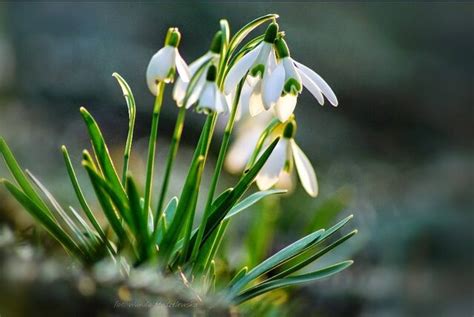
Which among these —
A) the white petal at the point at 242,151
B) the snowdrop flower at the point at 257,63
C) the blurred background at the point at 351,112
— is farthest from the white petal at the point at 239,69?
the blurred background at the point at 351,112

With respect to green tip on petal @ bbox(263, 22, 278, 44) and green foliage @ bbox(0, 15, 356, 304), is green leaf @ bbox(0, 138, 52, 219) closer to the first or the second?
green foliage @ bbox(0, 15, 356, 304)

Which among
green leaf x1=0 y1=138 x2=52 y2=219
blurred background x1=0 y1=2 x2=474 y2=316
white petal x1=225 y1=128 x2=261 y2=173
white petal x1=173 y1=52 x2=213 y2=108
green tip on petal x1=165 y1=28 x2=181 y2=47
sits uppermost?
blurred background x1=0 y1=2 x2=474 y2=316

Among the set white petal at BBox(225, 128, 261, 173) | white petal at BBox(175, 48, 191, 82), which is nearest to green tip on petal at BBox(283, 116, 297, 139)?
white petal at BBox(175, 48, 191, 82)

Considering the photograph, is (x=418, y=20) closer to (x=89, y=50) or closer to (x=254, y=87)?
(x=89, y=50)

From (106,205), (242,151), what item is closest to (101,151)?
(106,205)

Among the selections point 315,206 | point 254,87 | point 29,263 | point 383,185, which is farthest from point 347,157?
point 29,263

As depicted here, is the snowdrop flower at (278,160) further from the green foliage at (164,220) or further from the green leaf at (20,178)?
the green leaf at (20,178)

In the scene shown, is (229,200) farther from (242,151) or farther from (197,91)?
(242,151)
